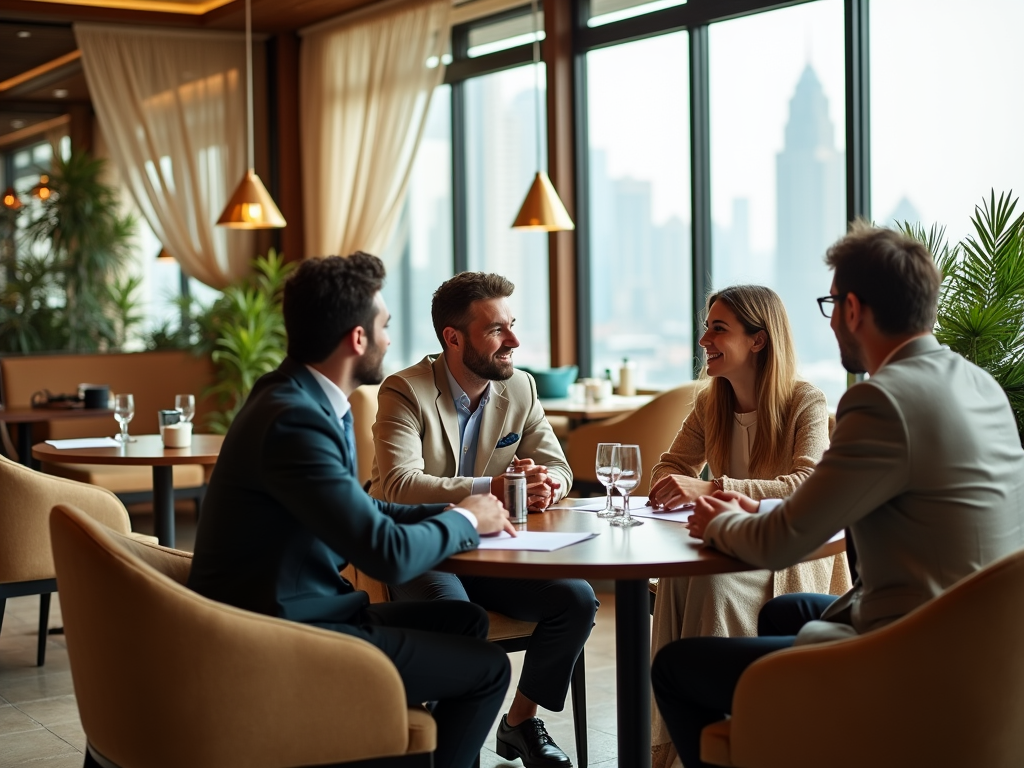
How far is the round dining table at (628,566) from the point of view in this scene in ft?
7.07

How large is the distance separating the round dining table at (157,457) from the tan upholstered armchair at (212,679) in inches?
82.3

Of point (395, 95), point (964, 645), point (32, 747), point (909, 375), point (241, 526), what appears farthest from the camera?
point (395, 95)

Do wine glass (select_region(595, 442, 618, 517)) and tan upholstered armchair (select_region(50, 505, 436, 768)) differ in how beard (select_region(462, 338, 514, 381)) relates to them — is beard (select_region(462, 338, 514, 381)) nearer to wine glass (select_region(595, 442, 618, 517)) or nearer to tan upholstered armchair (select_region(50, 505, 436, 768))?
wine glass (select_region(595, 442, 618, 517))

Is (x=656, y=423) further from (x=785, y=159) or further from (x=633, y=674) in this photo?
(x=633, y=674)

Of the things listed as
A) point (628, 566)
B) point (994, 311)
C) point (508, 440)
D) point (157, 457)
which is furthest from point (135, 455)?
point (994, 311)

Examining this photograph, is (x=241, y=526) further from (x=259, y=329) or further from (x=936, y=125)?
(x=259, y=329)

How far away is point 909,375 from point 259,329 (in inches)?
254

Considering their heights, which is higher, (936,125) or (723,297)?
(936,125)

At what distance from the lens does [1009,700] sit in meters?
1.94

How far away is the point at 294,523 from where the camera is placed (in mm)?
2201

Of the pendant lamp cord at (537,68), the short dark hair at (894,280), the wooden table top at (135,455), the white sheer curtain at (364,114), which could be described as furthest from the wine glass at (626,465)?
the white sheer curtain at (364,114)

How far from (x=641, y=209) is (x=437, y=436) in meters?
4.10

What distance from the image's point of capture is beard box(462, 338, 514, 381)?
3.22 m

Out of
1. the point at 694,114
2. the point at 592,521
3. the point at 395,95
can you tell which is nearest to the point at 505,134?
the point at 395,95
